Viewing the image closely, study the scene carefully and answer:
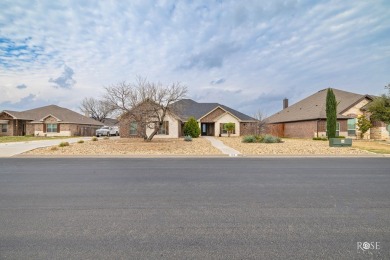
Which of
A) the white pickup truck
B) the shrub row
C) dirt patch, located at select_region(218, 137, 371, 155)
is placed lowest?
dirt patch, located at select_region(218, 137, 371, 155)

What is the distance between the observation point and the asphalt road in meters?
3.41

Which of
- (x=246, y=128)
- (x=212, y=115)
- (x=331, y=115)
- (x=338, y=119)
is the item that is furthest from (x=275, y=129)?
(x=331, y=115)

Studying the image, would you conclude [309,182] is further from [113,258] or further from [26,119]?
[26,119]

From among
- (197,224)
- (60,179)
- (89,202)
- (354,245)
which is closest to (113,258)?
(197,224)

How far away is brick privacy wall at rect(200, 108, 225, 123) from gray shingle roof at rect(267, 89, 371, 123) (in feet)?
32.3

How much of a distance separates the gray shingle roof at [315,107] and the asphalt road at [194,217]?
88.7 feet

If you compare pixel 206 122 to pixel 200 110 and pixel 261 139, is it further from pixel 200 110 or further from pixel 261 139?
pixel 261 139

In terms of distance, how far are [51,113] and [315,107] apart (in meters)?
46.3

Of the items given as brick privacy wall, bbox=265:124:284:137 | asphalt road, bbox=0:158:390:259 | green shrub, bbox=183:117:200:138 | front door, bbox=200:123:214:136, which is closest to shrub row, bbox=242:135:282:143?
green shrub, bbox=183:117:200:138

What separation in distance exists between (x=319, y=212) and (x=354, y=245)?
1.36 meters

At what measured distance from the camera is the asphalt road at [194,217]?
3412 millimetres

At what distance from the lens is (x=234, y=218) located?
4574 mm

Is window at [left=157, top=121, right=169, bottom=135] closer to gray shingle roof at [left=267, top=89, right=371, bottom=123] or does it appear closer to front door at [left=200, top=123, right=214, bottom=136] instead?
front door at [left=200, top=123, right=214, bottom=136]

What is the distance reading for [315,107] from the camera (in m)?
34.2
